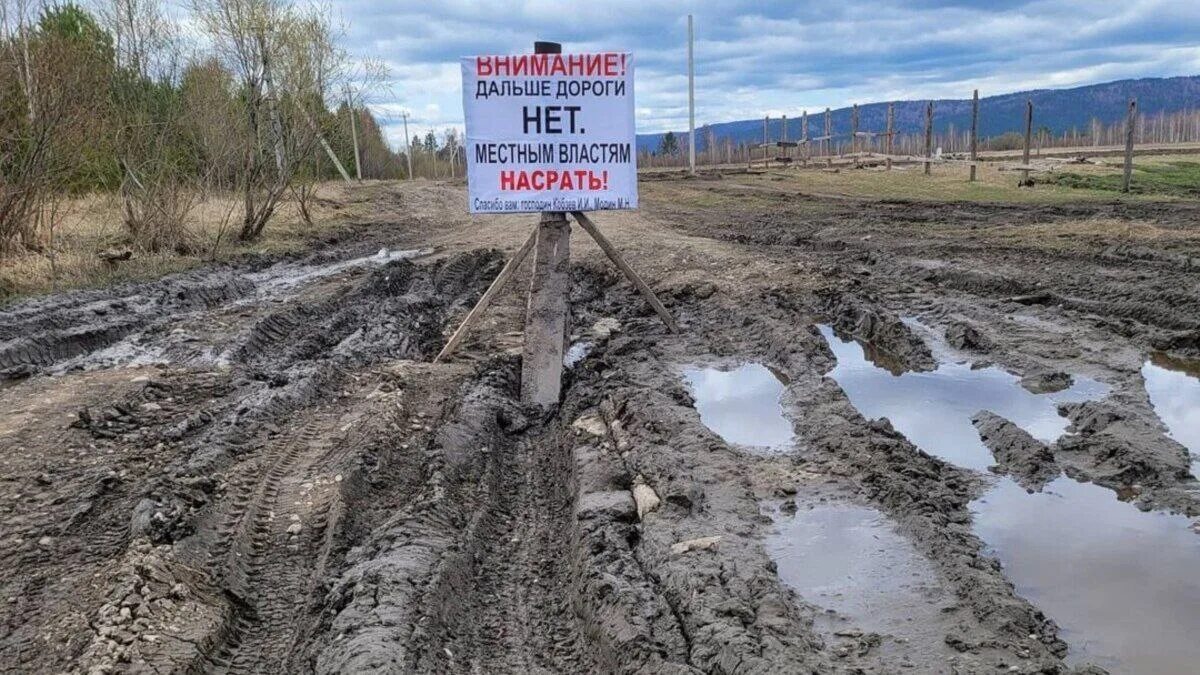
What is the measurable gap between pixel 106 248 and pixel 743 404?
38.7 ft

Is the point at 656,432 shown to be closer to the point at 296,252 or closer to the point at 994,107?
the point at 296,252

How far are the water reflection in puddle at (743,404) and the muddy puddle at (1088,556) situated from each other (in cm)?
91

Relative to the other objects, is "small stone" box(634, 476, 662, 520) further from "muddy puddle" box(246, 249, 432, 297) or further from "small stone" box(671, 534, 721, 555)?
"muddy puddle" box(246, 249, 432, 297)

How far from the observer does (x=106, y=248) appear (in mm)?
14516

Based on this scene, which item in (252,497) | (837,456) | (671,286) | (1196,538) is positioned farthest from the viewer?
(671,286)

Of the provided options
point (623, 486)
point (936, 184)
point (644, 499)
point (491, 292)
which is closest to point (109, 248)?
point (491, 292)

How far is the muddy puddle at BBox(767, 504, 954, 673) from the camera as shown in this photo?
145 inches

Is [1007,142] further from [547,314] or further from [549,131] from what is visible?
[547,314]

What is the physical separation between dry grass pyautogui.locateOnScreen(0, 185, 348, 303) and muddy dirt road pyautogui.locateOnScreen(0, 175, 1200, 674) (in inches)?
87.8

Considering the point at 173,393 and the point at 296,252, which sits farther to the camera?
Result: the point at 296,252

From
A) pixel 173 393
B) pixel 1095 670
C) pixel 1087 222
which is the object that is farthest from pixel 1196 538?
pixel 1087 222

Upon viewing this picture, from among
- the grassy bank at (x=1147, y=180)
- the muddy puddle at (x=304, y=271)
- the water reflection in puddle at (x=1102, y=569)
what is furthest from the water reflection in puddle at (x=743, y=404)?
the grassy bank at (x=1147, y=180)

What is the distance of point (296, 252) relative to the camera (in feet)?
56.7

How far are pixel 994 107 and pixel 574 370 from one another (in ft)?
464
